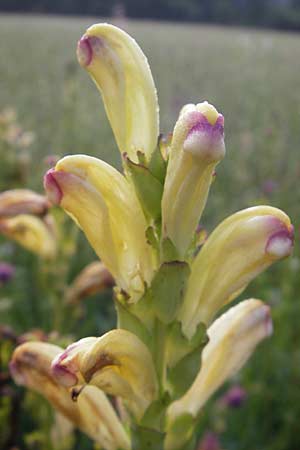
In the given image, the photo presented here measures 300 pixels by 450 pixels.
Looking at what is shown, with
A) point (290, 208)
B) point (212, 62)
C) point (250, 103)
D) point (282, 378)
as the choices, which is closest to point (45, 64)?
point (212, 62)

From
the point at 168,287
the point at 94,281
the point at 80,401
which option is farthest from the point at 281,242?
the point at 94,281

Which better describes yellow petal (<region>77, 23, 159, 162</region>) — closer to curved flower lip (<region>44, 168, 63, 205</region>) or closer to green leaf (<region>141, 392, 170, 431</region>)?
curved flower lip (<region>44, 168, 63, 205</region>)

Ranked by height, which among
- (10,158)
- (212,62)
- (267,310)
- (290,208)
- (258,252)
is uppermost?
(258,252)

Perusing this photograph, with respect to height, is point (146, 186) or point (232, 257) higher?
point (146, 186)

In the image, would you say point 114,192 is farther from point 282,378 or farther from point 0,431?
point 282,378

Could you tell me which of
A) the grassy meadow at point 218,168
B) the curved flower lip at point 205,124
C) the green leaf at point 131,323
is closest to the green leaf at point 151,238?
the green leaf at point 131,323

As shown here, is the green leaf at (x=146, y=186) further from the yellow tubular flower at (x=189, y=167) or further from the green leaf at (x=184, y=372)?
the green leaf at (x=184, y=372)

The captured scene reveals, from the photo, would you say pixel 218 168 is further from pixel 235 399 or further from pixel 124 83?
pixel 124 83
